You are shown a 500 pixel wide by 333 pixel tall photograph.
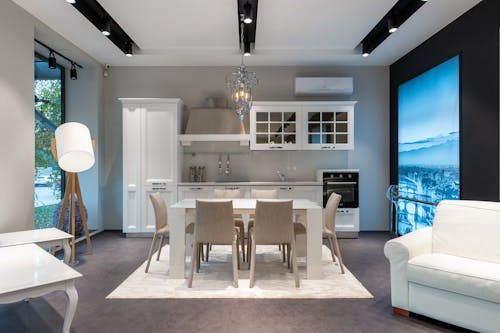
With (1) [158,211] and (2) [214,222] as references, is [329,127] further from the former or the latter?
(1) [158,211]

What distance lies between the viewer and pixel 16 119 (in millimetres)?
3643

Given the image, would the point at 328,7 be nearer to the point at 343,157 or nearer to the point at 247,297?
the point at 343,157

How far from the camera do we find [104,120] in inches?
234

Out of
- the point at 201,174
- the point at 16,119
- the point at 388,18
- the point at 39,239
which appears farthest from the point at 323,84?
the point at 39,239

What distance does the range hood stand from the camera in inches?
219

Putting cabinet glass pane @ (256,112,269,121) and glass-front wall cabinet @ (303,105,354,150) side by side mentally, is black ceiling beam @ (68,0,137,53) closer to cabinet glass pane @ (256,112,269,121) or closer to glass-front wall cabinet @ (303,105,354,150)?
cabinet glass pane @ (256,112,269,121)

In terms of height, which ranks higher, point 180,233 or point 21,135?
point 21,135

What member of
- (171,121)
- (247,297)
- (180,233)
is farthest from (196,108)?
(247,297)

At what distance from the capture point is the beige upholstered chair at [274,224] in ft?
10.6

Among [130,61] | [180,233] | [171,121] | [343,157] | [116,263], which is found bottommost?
[116,263]

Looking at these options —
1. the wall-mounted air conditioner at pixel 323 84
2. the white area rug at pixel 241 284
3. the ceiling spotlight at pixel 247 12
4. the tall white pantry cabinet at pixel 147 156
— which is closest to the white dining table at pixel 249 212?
the white area rug at pixel 241 284

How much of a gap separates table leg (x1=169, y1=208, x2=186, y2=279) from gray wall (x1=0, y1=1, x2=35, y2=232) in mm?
1805

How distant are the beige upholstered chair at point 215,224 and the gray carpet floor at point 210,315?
0.52m

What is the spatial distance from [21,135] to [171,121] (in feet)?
7.25
